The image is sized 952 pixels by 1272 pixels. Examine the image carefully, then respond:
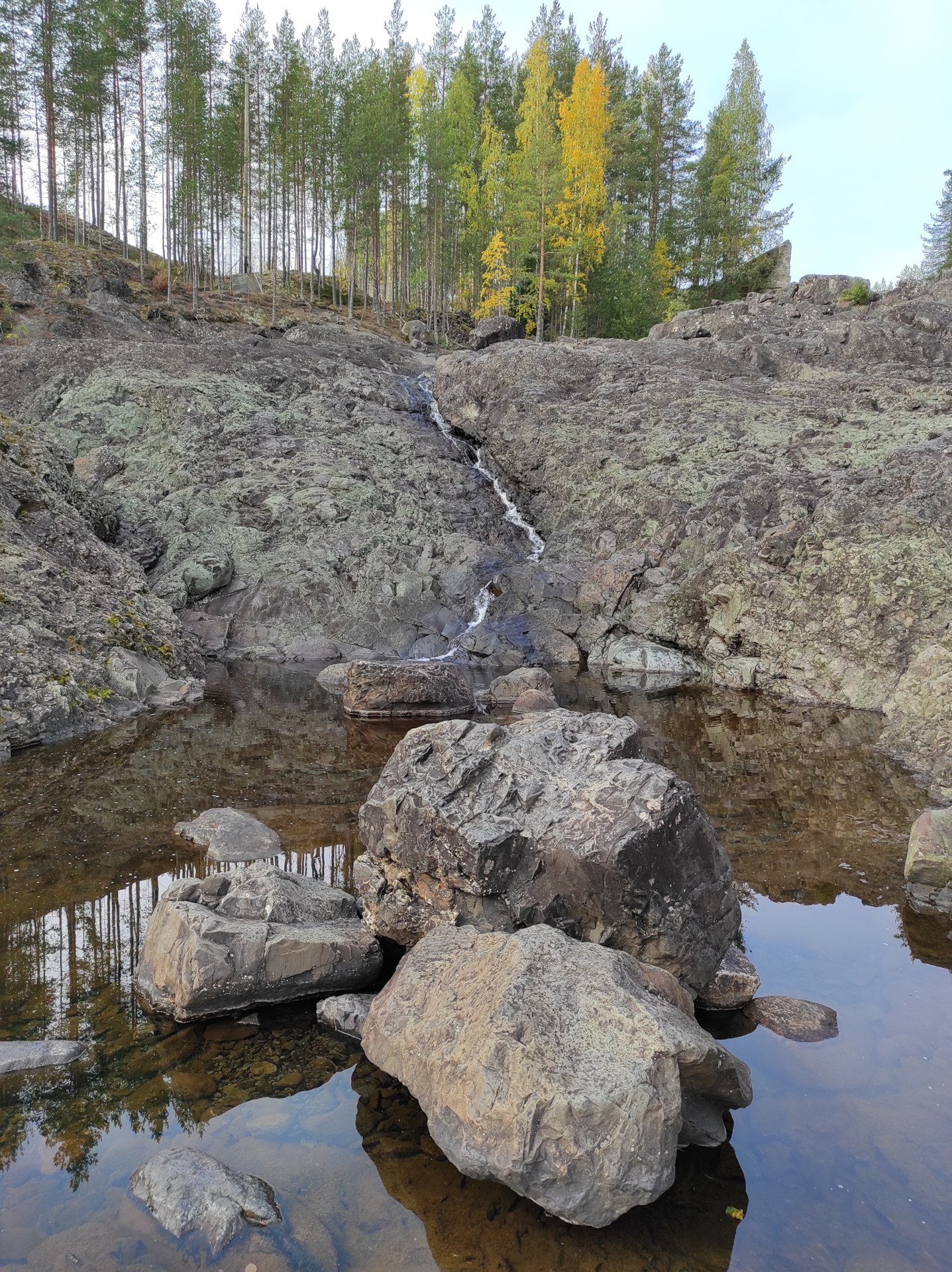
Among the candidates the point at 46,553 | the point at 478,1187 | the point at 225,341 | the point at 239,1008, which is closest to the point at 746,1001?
the point at 478,1187

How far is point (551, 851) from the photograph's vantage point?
5516 millimetres

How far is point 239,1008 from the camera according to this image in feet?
17.4

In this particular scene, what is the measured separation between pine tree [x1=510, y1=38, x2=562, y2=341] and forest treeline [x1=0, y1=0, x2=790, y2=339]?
14 centimetres

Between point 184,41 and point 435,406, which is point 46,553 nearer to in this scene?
point 435,406

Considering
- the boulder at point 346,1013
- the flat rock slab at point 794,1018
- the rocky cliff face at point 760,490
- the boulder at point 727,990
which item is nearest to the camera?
the boulder at point 346,1013

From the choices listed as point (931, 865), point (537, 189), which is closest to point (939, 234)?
point (537, 189)

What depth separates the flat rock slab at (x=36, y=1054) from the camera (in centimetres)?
455

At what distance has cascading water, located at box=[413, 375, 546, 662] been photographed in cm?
1988

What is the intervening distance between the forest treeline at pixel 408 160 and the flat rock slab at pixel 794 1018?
37.3 m

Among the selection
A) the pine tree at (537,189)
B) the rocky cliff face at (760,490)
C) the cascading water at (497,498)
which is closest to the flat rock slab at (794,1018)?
the rocky cliff face at (760,490)

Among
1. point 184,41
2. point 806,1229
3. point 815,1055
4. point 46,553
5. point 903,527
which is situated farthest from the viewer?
point 184,41

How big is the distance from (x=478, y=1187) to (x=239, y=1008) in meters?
2.19

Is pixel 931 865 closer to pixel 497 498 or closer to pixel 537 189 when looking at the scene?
pixel 497 498

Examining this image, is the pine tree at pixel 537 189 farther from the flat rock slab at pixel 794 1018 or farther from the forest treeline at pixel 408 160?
the flat rock slab at pixel 794 1018
